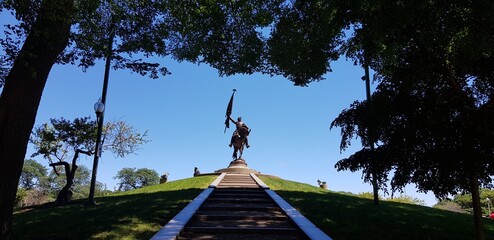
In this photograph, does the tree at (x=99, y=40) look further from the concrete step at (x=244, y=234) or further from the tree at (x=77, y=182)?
the tree at (x=77, y=182)

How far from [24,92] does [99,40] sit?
6545 mm

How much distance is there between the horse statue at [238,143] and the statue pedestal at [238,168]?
562 mm

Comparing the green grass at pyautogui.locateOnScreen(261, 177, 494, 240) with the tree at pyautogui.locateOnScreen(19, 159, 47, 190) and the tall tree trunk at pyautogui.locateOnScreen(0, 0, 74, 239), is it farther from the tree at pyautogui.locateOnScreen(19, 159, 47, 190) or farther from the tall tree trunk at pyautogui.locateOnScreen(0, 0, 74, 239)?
the tree at pyautogui.locateOnScreen(19, 159, 47, 190)

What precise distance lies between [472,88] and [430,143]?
1.42m

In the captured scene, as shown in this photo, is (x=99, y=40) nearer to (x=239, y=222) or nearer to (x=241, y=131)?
(x=239, y=222)

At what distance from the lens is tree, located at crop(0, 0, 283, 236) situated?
573 cm

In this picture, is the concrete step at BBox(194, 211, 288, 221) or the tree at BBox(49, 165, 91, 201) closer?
the concrete step at BBox(194, 211, 288, 221)

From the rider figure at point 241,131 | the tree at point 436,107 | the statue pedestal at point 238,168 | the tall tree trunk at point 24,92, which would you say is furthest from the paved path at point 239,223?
the rider figure at point 241,131

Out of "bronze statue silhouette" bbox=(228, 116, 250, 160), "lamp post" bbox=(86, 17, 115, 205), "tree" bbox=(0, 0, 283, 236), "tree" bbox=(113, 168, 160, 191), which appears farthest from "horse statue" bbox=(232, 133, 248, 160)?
"tree" bbox=(113, 168, 160, 191)

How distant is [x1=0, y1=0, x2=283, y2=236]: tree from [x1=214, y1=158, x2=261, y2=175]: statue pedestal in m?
7.68

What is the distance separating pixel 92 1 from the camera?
890 centimetres

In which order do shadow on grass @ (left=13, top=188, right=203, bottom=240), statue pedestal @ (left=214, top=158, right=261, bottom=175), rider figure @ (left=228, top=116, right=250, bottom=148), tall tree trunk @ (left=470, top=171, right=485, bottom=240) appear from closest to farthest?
tall tree trunk @ (left=470, top=171, right=485, bottom=240) → shadow on grass @ (left=13, top=188, right=203, bottom=240) → statue pedestal @ (left=214, top=158, right=261, bottom=175) → rider figure @ (left=228, top=116, right=250, bottom=148)

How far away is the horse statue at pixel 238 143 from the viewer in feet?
79.6

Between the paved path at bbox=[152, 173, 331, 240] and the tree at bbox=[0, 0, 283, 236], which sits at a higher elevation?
the tree at bbox=[0, 0, 283, 236]
